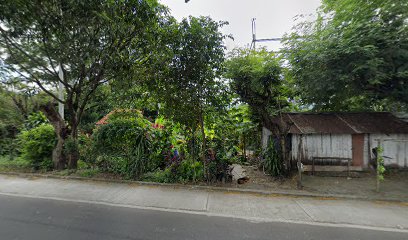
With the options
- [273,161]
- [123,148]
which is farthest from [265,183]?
[123,148]

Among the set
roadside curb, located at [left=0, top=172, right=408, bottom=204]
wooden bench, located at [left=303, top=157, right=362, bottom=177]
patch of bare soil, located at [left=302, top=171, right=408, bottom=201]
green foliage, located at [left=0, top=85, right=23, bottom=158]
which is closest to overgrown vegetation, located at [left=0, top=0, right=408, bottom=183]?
roadside curb, located at [left=0, top=172, right=408, bottom=204]

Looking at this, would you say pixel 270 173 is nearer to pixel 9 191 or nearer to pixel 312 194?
pixel 312 194

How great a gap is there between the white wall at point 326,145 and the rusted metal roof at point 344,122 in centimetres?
26

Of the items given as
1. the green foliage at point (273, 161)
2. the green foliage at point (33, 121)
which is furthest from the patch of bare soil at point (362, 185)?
the green foliage at point (33, 121)

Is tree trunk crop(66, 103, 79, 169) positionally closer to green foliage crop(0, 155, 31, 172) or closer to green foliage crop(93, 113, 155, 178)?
green foliage crop(93, 113, 155, 178)

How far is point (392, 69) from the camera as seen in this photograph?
6.18m

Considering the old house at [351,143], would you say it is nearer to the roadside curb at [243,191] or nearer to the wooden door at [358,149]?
the wooden door at [358,149]

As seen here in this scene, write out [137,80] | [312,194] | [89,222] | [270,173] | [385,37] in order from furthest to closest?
[270,173] → [137,80] → [385,37] → [312,194] → [89,222]

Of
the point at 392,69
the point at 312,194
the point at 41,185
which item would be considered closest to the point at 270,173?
the point at 312,194

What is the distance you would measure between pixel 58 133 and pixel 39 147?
3.27 feet

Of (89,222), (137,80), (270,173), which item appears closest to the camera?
(89,222)

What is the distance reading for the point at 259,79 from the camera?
663 cm

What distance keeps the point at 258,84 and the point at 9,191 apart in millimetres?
7952

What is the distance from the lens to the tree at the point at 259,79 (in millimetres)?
6621
